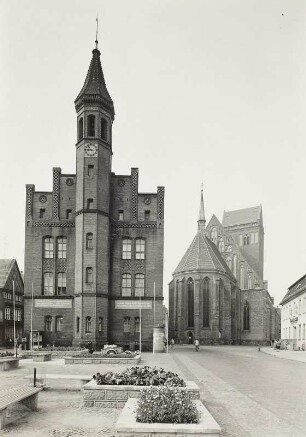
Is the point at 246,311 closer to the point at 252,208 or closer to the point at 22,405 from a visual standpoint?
the point at 252,208

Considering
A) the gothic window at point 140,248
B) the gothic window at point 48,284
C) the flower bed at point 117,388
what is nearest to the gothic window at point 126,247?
the gothic window at point 140,248

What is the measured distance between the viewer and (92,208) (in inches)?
1916

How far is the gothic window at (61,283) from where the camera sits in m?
50.3

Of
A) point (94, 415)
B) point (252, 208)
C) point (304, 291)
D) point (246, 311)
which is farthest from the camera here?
point (252, 208)

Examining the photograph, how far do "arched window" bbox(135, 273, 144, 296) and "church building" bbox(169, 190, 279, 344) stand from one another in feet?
104

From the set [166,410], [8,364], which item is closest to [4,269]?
[8,364]

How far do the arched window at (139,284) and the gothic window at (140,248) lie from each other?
1.64m

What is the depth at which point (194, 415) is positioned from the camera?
9.01 metres

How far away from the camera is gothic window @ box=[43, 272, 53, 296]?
50125mm

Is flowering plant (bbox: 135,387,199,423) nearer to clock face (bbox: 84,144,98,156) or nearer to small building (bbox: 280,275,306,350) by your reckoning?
clock face (bbox: 84,144,98,156)

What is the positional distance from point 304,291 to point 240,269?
1702 inches

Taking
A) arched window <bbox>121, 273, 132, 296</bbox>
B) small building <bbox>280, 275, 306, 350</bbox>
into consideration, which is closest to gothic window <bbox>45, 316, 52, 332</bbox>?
arched window <bbox>121, 273, 132, 296</bbox>

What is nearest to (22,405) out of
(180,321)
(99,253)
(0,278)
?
(99,253)

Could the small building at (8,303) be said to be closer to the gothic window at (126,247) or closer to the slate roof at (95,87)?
the gothic window at (126,247)
